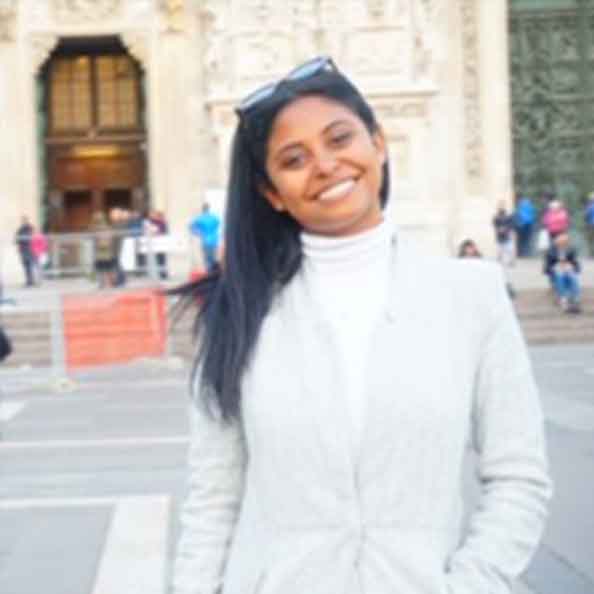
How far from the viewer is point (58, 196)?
3691 centimetres

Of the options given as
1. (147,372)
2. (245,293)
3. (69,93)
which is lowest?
(147,372)

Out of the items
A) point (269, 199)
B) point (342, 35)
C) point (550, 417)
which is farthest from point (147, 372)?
point (269, 199)

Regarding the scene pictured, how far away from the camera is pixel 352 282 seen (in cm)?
292

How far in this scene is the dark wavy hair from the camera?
2.94 metres

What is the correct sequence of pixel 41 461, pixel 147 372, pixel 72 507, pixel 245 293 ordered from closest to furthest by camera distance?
pixel 245 293 → pixel 72 507 → pixel 41 461 → pixel 147 372

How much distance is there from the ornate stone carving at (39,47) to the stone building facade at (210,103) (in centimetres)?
2

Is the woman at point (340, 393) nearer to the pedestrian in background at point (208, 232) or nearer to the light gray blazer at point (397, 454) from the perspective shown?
the light gray blazer at point (397, 454)

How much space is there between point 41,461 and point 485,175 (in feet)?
69.2

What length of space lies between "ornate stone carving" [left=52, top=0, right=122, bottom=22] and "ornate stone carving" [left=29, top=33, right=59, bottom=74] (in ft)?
1.33

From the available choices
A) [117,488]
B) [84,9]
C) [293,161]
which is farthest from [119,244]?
[293,161]

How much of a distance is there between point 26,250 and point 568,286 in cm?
977

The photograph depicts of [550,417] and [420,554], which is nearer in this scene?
[420,554]

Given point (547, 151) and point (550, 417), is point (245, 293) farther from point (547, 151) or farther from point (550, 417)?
point (547, 151)

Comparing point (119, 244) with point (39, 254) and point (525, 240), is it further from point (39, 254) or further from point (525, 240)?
point (525, 240)
